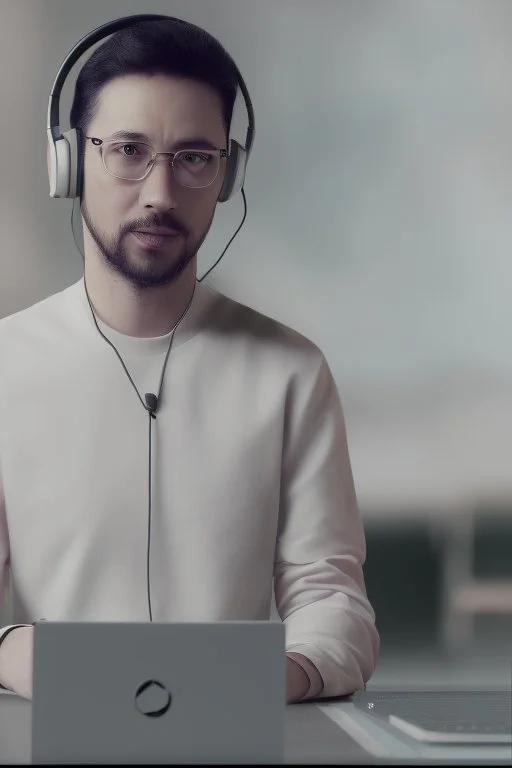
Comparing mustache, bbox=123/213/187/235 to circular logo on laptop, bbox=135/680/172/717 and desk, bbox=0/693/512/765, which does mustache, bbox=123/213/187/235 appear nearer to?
desk, bbox=0/693/512/765

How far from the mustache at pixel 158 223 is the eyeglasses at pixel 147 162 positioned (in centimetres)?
5

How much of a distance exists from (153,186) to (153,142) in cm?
7

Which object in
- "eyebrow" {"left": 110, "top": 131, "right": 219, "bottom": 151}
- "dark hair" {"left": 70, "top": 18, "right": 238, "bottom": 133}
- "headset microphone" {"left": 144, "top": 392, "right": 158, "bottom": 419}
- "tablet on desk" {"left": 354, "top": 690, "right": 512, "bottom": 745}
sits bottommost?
"tablet on desk" {"left": 354, "top": 690, "right": 512, "bottom": 745}

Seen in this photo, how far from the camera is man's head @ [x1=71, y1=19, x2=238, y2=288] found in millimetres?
1636

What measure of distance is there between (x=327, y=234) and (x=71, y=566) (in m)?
2.61

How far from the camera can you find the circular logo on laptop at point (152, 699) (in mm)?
814

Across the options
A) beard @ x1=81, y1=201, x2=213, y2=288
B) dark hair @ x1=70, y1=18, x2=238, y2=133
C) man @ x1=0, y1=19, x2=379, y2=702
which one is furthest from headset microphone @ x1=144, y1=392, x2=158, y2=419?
dark hair @ x1=70, y1=18, x2=238, y2=133

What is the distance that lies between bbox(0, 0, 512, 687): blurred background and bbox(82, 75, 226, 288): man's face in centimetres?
224

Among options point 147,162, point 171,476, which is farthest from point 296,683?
point 147,162

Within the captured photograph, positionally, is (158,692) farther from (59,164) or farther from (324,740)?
(59,164)

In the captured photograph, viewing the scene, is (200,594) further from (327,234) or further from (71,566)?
(327,234)

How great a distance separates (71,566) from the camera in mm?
1606

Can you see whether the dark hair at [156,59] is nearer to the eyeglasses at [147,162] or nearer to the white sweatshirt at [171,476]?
the eyeglasses at [147,162]

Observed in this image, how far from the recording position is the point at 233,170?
174cm
